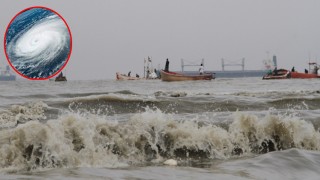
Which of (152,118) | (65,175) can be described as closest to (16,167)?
(65,175)

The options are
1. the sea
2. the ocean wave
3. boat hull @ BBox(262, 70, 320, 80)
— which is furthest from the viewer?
boat hull @ BBox(262, 70, 320, 80)

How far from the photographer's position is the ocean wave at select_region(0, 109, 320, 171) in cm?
613

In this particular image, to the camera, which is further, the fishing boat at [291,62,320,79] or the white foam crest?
the fishing boat at [291,62,320,79]

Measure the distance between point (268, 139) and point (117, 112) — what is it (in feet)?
17.2

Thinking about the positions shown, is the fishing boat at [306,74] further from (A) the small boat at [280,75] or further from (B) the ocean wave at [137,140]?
(B) the ocean wave at [137,140]

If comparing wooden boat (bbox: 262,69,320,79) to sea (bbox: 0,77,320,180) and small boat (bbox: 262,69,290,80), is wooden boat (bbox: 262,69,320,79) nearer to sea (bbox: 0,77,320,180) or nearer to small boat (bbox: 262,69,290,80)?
small boat (bbox: 262,69,290,80)

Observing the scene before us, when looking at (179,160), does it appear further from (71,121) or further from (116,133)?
(71,121)

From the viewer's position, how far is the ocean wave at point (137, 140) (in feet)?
20.1

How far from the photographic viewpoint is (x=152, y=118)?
7.96m

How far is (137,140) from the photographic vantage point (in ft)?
23.9

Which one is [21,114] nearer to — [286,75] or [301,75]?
[286,75]

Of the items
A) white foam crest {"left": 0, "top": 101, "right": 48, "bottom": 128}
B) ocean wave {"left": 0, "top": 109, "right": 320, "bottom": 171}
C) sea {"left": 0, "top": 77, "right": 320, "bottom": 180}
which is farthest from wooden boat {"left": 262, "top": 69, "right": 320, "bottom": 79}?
ocean wave {"left": 0, "top": 109, "right": 320, "bottom": 171}

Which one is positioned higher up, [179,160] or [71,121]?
[71,121]

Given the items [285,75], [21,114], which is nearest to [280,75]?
[285,75]
